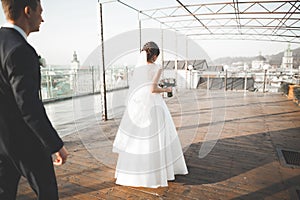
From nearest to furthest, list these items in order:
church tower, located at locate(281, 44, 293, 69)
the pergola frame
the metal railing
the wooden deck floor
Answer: the wooden deck floor < the pergola frame < the metal railing < church tower, located at locate(281, 44, 293, 69)

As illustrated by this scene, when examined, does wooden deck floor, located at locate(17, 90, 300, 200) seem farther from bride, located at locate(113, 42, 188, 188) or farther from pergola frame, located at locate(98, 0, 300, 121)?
pergola frame, located at locate(98, 0, 300, 121)

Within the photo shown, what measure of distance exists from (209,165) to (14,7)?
2.40 metres

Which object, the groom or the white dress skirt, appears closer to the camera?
the groom

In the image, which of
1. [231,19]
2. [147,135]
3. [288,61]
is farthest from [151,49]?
[288,61]

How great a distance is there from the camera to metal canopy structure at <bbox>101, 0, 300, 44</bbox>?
6262 millimetres

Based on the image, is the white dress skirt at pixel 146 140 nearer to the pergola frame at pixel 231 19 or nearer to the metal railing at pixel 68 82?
the pergola frame at pixel 231 19

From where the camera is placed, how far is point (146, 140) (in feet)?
6.37

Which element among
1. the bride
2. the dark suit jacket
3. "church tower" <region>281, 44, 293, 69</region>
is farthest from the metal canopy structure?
"church tower" <region>281, 44, 293, 69</region>

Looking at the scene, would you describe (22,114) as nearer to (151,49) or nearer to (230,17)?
(151,49)

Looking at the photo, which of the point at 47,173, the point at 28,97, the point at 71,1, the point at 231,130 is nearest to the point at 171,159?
the point at 47,173

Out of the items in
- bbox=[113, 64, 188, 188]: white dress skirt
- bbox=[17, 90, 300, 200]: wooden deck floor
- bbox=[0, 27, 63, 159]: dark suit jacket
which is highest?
bbox=[0, 27, 63, 159]: dark suit jacket

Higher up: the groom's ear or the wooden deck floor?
the groom's ear

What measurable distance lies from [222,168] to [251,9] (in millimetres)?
6692

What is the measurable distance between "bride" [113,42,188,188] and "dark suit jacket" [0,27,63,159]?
1094 mm
